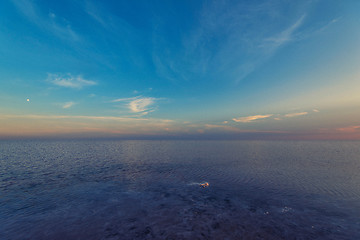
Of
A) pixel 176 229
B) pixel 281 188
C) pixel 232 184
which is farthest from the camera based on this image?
pixel 232 184

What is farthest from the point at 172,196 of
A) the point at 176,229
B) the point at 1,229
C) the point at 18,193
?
the point at 18,193

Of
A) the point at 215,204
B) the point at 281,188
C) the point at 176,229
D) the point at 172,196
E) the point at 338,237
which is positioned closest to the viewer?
the point at 338,237

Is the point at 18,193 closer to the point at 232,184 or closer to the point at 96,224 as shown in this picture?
the point at 96,224

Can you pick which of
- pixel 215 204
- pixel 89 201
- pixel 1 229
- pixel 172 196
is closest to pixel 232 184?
pixel 215 204

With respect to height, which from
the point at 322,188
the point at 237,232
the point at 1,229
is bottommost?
the point at 322,188

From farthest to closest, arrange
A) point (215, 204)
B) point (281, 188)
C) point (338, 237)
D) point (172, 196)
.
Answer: point (281, 188) < point (172, 196) < point (215, 204) < point (338, 237)

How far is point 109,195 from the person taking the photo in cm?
2616

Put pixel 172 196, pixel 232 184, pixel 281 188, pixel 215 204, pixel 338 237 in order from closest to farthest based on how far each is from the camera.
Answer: pixel 338 237
pixel 215 204
pixel 172 196
pixel 281 188
pixel 232 184

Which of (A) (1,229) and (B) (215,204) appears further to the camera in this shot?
(B) (215,204)

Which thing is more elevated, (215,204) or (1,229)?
(1,229)

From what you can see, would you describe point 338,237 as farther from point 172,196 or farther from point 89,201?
point 89,201

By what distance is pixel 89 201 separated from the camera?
23688 mm

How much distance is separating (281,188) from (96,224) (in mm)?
31405

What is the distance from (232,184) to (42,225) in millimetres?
30361
